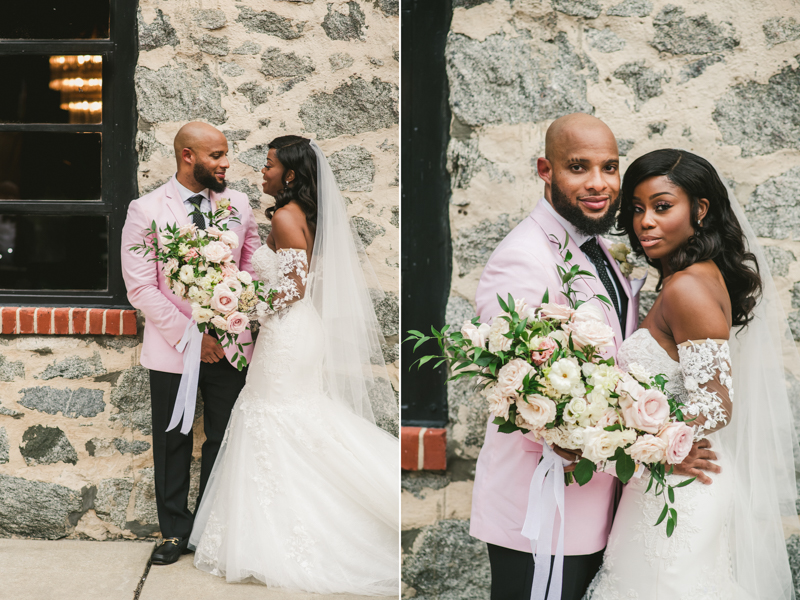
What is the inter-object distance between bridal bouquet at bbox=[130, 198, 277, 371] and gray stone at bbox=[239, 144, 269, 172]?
546mm

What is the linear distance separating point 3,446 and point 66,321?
84cm

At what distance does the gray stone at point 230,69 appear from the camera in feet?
12.5

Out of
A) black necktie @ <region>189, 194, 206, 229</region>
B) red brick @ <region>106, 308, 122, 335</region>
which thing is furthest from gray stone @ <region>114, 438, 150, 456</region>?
black necktie @ <region>189, 194, 206, 229</region>

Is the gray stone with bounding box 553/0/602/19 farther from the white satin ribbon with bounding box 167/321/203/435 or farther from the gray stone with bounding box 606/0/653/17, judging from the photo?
the white satin ribbon with bounding box 167/321/203/435

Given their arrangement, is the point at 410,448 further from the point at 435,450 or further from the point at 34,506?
the point at 34,506

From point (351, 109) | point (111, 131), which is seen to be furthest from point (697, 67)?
point (111, 131)

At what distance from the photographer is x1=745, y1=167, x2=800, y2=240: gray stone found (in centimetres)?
306

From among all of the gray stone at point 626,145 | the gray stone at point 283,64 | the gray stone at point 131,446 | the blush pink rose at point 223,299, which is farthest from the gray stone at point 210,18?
the gray stone at point 131,446

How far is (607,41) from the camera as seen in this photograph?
3107 millimetres

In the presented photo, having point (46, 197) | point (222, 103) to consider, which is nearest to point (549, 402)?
point (222, 103)

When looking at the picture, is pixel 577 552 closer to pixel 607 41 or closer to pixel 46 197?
pixel 607 41

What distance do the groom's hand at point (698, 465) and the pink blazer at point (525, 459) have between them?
24 cm

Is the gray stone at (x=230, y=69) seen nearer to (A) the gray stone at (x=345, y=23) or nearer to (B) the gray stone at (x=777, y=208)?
(A) the gray stone at (x=345, y=23)

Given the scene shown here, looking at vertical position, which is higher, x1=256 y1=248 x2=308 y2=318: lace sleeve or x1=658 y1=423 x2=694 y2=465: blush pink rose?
x1=256 y1=248 x2=308 y2=318: lace sleeve
